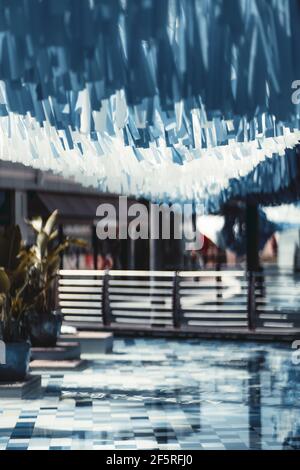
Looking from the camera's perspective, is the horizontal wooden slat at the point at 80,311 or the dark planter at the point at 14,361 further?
the horizontal wooden slat at the point at 80,311

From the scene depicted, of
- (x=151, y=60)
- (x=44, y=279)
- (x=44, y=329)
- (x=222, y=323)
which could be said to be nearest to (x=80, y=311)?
(x=222, y=323)

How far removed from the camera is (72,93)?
7.58 m

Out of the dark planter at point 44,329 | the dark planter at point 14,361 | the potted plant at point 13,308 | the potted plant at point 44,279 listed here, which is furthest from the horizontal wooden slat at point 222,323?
the dark planter at point 14,361

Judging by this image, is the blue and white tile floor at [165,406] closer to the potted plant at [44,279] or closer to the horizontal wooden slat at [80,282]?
the potted plant at [44,279]

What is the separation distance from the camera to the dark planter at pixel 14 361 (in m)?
10.4

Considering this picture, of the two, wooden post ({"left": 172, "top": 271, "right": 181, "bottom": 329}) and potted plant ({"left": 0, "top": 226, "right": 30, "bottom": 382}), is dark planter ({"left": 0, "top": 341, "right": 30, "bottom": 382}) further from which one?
wooden post ({"left": 172, "top": 271, "right": 181, "bottom": 329})

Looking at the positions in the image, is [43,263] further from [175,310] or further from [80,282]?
[80,282]

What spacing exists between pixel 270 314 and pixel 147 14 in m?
11.6

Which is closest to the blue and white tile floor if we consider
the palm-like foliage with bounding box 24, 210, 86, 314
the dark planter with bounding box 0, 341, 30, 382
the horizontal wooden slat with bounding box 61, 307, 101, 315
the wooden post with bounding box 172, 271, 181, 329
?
the dark planter with bounding box 0, 341, 30, 382

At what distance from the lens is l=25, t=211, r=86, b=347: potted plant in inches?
498

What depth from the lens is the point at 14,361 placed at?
1043 cm

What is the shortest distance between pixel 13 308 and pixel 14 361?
1.91 ft

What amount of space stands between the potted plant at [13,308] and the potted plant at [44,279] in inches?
57.6

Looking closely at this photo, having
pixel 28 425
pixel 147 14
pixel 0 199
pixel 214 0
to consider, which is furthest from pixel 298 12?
pixel 0 199
